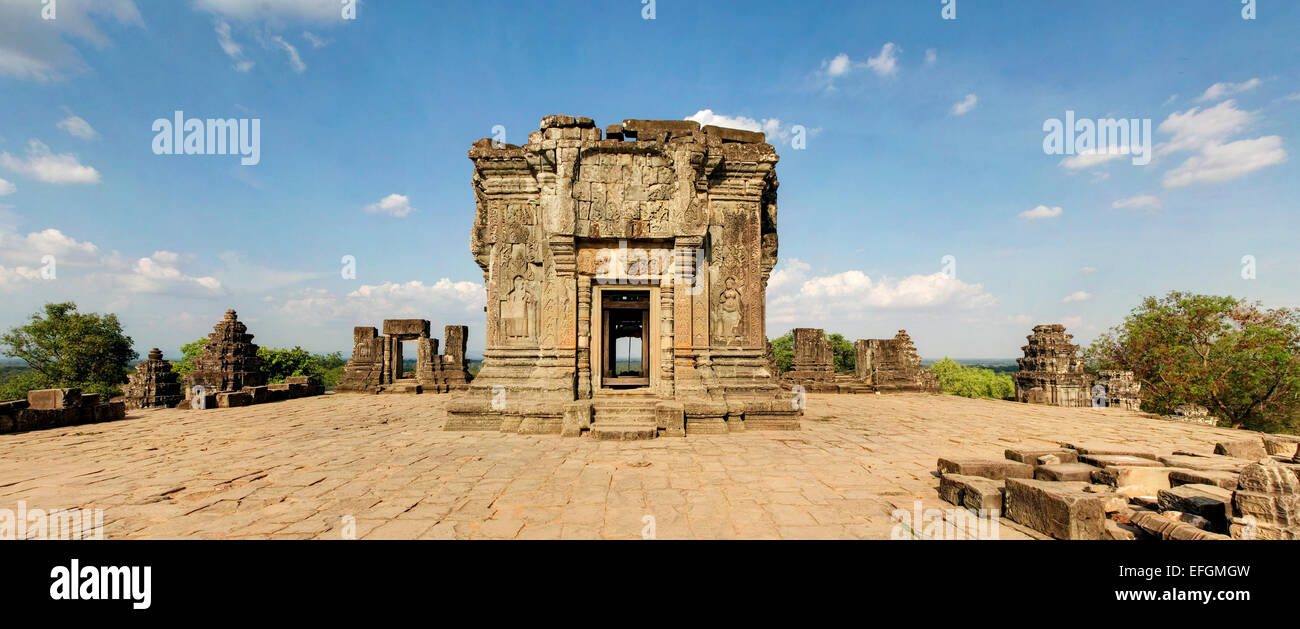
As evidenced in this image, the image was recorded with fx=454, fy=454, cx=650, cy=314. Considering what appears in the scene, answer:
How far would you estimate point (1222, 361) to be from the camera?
15430mm

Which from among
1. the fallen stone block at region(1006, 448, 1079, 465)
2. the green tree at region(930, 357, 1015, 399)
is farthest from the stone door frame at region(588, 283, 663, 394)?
the green tree at region(930, 357, 1015, 399)

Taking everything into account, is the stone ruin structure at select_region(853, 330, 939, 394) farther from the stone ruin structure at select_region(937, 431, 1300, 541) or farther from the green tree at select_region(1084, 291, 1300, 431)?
the stone ruin structure at select_region(937, 431, 1300, 541)

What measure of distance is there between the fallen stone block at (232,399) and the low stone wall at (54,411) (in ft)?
6.41

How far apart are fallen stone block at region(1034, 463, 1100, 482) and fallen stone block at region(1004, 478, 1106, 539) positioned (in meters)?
0.72

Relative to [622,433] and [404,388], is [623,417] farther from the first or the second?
[404,388]

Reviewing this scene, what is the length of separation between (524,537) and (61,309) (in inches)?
1626

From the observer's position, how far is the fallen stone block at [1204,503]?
10.1 feet

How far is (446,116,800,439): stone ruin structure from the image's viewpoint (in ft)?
26.7

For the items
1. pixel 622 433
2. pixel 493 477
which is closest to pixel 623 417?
pixel 622 433

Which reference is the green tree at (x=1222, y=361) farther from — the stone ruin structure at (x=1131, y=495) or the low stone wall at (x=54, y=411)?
the low stone wall at (x=54, y=411)

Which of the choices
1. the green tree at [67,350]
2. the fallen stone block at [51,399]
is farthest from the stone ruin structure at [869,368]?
the green tree at [67,350]
